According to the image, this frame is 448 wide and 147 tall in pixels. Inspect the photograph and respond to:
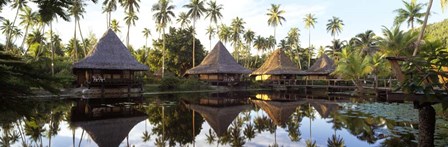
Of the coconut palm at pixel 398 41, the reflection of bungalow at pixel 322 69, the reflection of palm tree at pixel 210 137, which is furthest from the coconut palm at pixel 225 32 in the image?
the reflection of palm tree at pixel 210 137

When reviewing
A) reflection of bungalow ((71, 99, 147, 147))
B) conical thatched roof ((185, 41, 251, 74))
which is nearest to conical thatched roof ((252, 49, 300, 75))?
conical thatched roof ((185, 41, 251, 74))

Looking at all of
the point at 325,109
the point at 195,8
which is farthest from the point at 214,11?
the point at 325,109

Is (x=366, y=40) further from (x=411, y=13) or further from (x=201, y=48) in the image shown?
(x=201, y=48)

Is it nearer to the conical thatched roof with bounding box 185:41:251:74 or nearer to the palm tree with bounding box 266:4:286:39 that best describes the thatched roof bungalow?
the conical thatched roof with bounding box 185:41:251:74

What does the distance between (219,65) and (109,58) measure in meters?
15.1

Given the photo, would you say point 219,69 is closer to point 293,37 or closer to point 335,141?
point 335,141

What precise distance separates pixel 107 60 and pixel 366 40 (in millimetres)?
40420

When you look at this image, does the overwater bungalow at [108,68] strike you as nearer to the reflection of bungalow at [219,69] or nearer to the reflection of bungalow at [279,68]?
the reflection of bungalow at [219,69]

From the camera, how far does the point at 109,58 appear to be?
28703 mm

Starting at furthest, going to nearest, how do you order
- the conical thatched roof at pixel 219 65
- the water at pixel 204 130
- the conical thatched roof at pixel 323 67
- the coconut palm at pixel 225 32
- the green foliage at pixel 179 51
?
the coconut palm at pixel 225 32 < the green foliage at pixel 179 51 < the conical thatched roof at pixel 323 67 < the conical thatched roof at pixel 219 65 < the water at pixel 204 130

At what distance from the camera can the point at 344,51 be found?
3650cm

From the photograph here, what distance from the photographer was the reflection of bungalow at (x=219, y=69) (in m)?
39.2

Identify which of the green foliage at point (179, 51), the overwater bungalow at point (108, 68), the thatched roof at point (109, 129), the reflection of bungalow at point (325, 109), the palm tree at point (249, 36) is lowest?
the reflection of bungalow at point (325, 109)

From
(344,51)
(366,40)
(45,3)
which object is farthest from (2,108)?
(366,40)
